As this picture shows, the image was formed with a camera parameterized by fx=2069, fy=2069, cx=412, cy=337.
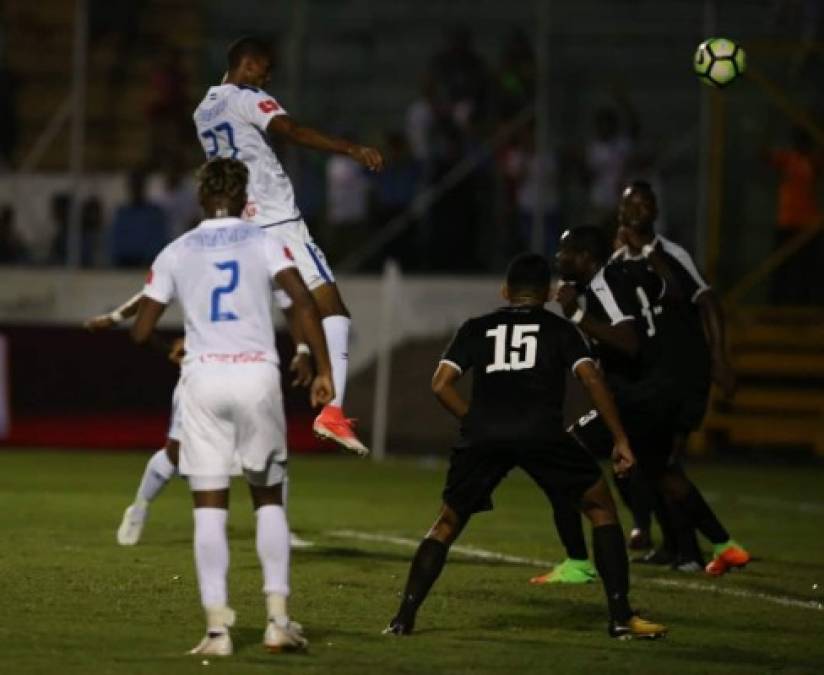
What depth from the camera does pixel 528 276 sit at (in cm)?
955

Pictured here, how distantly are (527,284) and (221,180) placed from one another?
1.64 metres

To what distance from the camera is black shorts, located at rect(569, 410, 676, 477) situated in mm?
12484

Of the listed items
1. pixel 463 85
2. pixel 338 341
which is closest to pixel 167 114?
pixel 463 85

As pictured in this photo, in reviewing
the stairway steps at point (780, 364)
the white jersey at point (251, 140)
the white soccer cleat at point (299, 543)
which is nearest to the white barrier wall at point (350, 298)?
the stairway steps at point (780, 364)

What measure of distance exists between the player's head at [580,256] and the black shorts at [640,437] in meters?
0.97

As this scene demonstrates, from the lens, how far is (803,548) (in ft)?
47.6

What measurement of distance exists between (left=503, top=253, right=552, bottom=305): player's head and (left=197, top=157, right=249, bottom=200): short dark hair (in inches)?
58.4

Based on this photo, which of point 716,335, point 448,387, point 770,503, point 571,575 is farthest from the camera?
point 770,503

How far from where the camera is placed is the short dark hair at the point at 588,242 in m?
11.9

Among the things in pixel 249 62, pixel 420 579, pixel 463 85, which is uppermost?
pixel 463 85

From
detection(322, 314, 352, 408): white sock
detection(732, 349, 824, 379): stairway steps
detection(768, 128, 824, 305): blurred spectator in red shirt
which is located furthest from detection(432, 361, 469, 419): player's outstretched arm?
detection(732, 349, 824, 379): stairway steps

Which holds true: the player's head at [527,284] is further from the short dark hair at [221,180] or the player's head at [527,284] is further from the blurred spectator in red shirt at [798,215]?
the blurred spectator in red shirt at [798,215]

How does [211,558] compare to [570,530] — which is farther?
[570,530]

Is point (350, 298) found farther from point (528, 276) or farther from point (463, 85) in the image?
point (528, 276)
